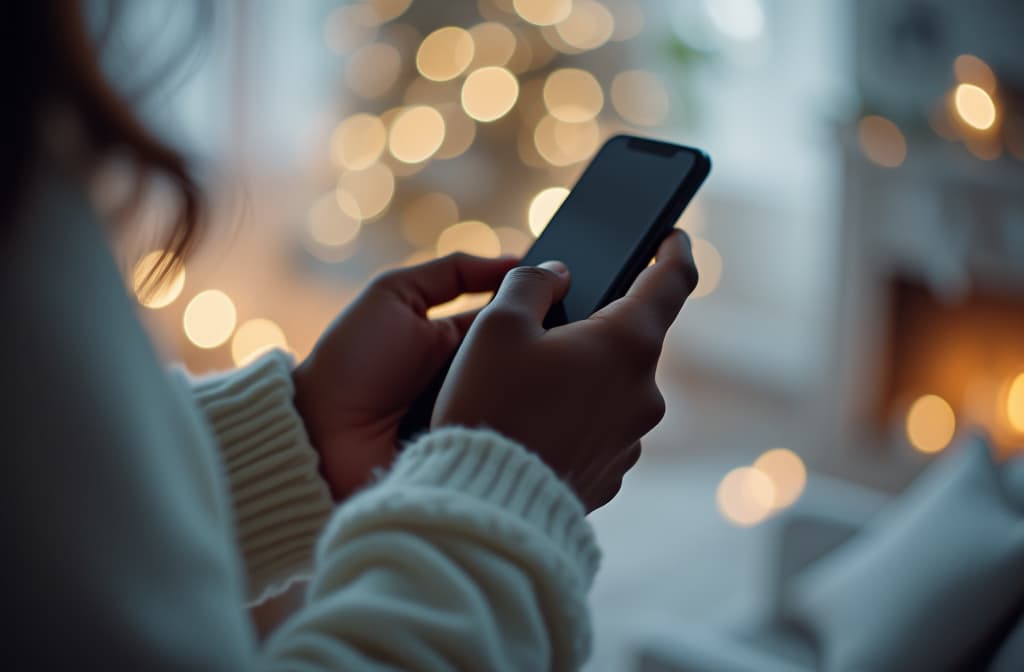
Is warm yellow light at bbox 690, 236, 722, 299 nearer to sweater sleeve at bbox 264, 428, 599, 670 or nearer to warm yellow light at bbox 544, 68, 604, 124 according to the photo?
warm yellow light at bbox 544, 68, 604, 124

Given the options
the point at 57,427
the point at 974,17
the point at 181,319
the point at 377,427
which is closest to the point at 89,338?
the point at 57,427

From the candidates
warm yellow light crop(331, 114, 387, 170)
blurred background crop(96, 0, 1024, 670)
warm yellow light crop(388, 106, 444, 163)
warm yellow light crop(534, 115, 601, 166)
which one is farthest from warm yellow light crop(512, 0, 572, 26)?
warm yellow light crop(331, 114, 387, 170)

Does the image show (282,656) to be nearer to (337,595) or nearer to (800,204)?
(337,595)

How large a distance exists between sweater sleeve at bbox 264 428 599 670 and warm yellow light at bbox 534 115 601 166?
1.98 meters

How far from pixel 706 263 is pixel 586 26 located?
113cm

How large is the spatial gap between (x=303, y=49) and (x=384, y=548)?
299 cm

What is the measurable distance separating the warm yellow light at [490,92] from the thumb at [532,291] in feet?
5.80

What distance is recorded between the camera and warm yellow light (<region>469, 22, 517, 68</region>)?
2.22 metres

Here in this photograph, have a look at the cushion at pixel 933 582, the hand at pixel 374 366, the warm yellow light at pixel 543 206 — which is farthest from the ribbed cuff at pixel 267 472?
the warm yellow light at pixel 543 206

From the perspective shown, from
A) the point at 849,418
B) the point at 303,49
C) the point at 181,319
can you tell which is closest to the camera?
the point at 849,418

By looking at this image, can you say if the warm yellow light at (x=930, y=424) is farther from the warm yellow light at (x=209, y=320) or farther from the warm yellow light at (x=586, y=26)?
the warm yellow light at (x=209, y=320)

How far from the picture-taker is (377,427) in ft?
2.24

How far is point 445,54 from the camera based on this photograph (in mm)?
2311

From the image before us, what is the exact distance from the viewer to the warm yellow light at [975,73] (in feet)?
6.15
